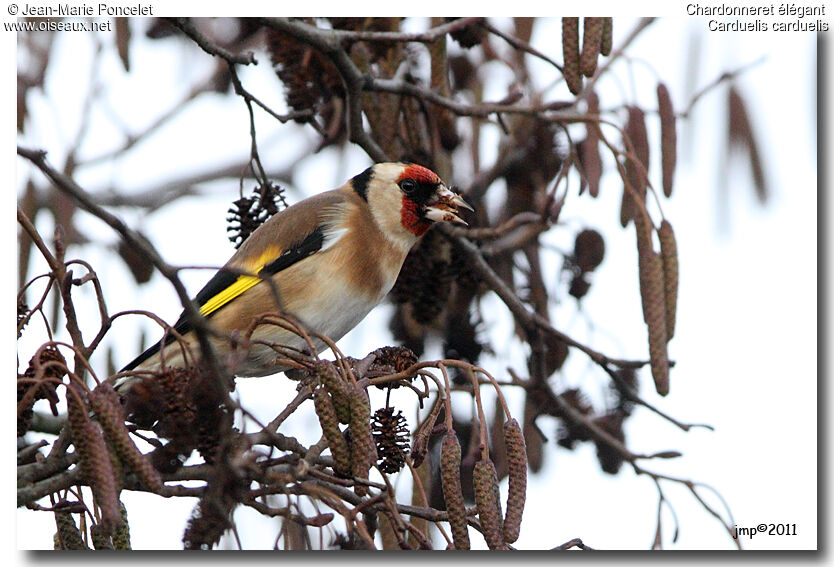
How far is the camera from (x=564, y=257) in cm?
326

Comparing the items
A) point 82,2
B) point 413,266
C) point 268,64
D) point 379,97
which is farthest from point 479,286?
point 82,2

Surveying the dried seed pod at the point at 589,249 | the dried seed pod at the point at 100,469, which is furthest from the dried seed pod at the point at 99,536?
the dried seed pod at the point at 589,249

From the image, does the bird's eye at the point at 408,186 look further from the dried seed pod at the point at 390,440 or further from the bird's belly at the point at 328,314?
the dried seed pod at the point at 390,440

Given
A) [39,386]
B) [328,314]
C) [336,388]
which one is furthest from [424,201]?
[39,386]

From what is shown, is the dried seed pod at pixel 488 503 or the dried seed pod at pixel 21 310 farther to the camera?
the dried seed pod at pixel 21 310

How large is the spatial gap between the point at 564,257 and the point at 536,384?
1.58 ft

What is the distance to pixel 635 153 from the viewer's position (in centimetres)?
259

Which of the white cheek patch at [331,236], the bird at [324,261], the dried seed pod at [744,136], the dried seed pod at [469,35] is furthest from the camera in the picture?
the dried seed pod at [469,35]

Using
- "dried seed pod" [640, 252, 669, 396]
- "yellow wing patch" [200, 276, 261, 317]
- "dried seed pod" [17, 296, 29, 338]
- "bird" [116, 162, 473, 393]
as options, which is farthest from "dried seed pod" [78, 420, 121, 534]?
"yellow wing patch" [200, 276, 261, 317]

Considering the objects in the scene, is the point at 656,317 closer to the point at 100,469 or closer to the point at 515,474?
the point at 515,474

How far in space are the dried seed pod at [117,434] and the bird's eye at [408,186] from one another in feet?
5.38

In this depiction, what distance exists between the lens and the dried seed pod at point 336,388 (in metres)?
1.65

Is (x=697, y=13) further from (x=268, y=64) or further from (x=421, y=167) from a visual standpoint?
(x=268, y=64)

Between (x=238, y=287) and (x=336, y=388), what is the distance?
127cm
